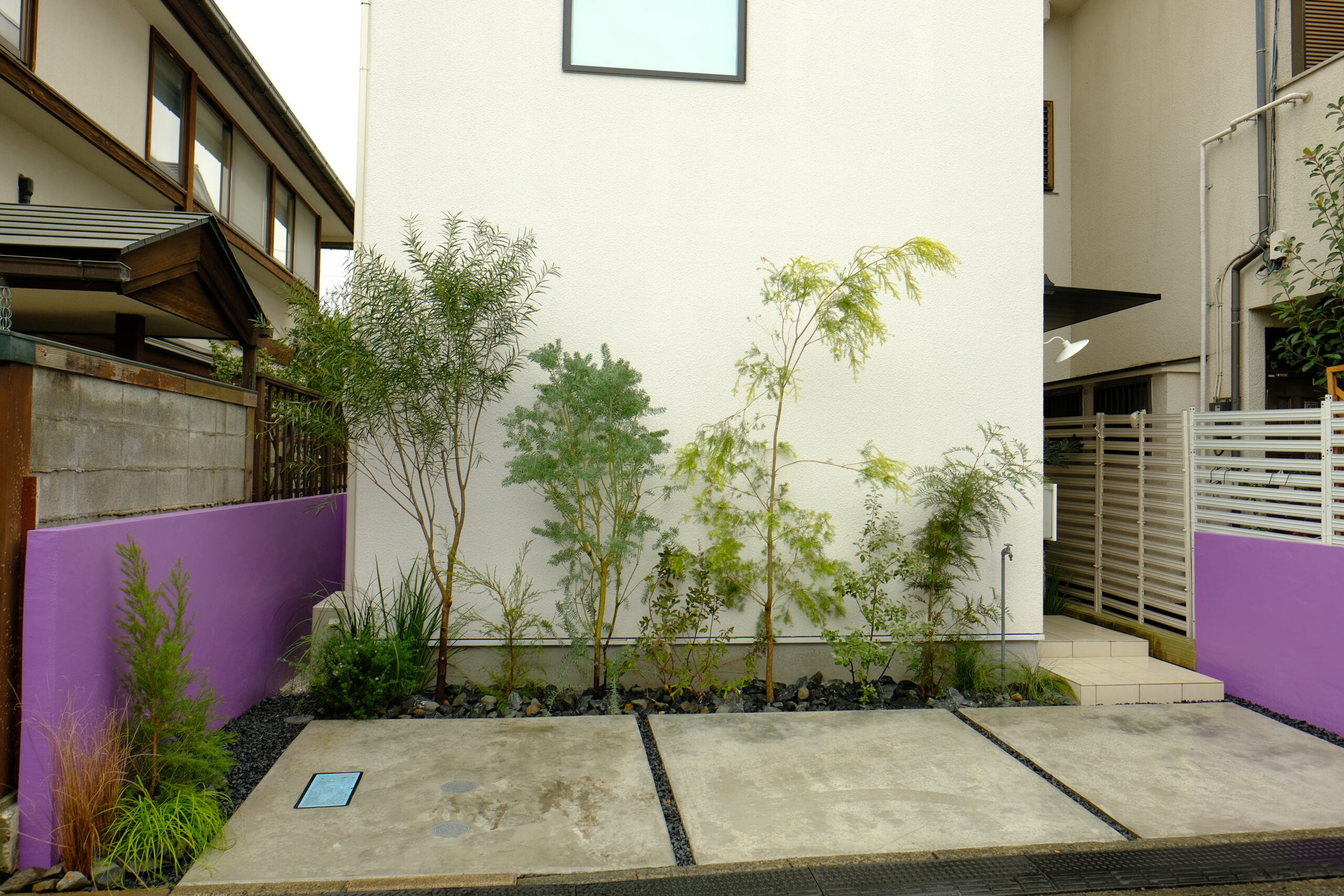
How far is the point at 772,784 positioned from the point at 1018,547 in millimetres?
2812

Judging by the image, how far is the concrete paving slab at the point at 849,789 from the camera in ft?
10.5

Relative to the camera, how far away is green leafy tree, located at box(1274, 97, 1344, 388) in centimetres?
559

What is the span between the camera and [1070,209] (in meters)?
8.86

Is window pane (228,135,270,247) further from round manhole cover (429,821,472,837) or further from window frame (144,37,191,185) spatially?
round manhole cover (429,821,472,837)

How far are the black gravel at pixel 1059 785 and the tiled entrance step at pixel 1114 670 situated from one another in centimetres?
104

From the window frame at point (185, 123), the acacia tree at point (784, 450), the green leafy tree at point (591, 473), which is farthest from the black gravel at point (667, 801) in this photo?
the window frame at point (185, 123)

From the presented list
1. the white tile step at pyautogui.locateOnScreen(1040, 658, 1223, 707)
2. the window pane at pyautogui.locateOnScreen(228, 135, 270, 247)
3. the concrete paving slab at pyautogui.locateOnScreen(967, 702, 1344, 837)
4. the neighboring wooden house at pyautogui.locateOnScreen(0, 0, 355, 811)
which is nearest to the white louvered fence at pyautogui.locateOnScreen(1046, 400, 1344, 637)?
the white tile step at pyautogui.locateOnScreen(1040, 658, 1223, 707)

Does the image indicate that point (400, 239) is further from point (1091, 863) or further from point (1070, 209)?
point (1070, 209)

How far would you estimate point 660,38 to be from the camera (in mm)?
5367

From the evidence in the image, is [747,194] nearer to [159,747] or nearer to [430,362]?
[430,362]

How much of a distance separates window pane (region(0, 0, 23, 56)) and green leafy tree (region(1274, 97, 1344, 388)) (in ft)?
31.3

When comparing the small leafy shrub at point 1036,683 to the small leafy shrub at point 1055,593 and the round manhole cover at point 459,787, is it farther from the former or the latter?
the round manhole cover at point 459,787

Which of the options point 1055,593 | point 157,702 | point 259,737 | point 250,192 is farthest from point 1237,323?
point 250,192

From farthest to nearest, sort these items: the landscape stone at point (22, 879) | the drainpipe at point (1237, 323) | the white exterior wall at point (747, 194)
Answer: the drainpipe at point (1237, 323) → the white exterior wall at point (747, 194) → the landscape stone at point (22, 879)
